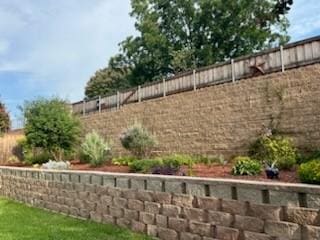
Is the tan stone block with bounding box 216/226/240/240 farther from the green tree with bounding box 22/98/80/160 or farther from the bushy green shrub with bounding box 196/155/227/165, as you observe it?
the green tree with bounding box 22/98/80/160

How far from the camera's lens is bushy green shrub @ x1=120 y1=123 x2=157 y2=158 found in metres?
12.8

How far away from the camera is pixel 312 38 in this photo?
33.7 ft

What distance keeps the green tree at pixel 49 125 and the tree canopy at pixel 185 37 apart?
15.2 meters

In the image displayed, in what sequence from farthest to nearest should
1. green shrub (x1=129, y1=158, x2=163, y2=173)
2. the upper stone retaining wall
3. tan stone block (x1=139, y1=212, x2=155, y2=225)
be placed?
the upper stone retaining wall
green shrub (x1=129, y1=158, x2=163, y2=173)
tan stone block (x1=139, y1=212, x2=155, y2=225)

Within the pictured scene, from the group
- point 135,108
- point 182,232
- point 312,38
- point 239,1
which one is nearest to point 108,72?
point 239,1

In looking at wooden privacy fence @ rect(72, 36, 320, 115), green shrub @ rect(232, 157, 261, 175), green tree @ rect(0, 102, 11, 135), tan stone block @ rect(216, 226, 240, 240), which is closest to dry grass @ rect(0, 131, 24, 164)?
green tree @ rect(0, 102, 11, 135)

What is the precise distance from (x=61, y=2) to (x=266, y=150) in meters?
6.95

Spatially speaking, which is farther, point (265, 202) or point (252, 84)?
point (252, 84)

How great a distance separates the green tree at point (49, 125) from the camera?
15336 mm

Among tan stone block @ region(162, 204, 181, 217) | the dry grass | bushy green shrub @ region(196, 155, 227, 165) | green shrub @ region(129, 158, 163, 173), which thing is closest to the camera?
tan stone block @ region(162, 204, 181, 217)

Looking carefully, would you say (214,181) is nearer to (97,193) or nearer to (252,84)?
(97,193)

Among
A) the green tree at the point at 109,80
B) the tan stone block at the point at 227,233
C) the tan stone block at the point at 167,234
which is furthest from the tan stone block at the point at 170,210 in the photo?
the green tree at the point at 109,80

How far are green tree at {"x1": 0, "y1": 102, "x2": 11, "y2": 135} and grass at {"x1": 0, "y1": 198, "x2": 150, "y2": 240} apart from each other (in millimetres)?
17951

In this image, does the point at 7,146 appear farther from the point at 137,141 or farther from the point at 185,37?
the point at 185,37
